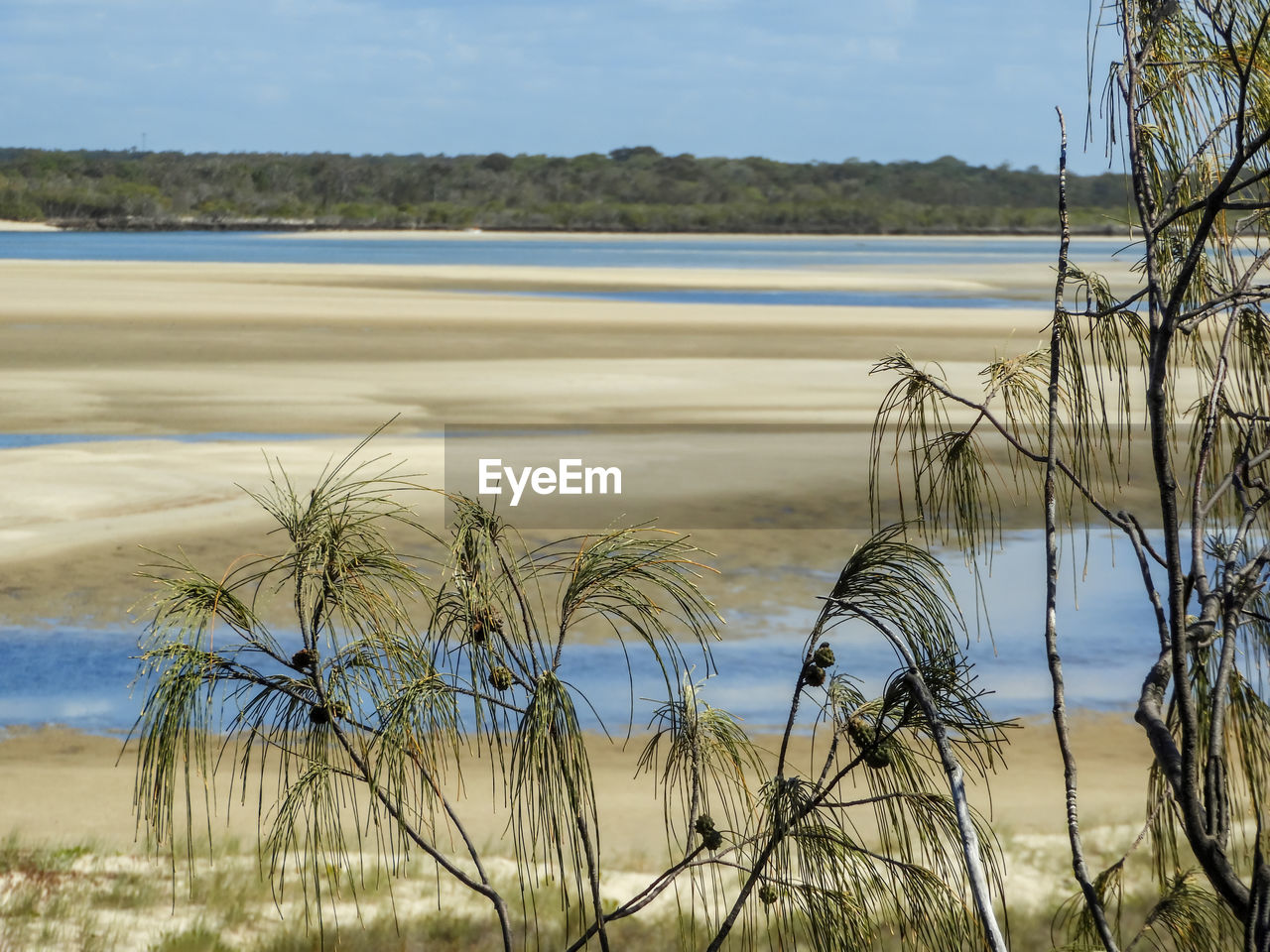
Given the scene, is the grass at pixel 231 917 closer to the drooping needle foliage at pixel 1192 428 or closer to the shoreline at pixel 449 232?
the drooping needle foliage at pixel 1192 428

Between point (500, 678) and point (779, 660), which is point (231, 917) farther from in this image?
point (779, 660)

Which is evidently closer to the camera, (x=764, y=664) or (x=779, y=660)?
(x=764, y=664)

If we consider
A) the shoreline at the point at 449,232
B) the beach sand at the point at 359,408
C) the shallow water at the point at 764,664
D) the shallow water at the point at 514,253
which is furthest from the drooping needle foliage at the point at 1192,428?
the shoreline at the point at 449,232

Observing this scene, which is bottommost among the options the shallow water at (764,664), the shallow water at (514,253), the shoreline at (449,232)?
the shallow water at (764,664)

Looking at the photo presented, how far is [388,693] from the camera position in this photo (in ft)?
11.1

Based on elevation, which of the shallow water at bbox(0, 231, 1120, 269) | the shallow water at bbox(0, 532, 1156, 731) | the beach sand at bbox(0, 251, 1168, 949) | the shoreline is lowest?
the shallow water at bbox(0, 532, 1156, 731)

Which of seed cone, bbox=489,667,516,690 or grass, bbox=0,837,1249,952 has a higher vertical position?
seed cone, bbox=489,667,516,690

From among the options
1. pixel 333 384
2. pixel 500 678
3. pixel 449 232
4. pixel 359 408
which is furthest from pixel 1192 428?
pixel 449 232

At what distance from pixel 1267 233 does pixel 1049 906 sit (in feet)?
12.3

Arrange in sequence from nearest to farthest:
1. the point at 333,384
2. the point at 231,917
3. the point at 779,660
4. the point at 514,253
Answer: the point at 231,917
the point at 779,660
the point at 333,384
the point at 514,253

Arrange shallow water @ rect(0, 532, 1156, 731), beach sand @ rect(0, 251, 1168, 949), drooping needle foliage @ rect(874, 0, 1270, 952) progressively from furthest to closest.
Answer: shallow water @ rect(0, 532, 1156, 731), beach sand @ rect(0, 251, 1168, 949), drooping needle foliage @ rect(874, 0, 1270, 952)

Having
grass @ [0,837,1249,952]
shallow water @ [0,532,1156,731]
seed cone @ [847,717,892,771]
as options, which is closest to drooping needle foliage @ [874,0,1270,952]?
seed cone @ [847,717,892,771]

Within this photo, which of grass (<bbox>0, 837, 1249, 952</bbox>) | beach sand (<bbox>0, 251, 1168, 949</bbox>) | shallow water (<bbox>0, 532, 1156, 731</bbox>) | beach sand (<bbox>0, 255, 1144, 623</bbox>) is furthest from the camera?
beach sand (<bbox>0, 255, 1144, 623</bbox>)

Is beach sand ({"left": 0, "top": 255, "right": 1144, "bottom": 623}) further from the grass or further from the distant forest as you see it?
the distant forest
